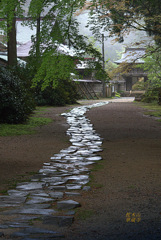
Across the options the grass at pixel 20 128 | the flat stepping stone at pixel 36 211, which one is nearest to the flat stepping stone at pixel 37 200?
the flat stepping stone at pixel 36 211

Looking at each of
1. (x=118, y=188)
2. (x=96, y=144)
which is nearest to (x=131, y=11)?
(x=96, y=144)

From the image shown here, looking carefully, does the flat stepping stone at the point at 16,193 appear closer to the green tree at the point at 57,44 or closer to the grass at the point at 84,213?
the grass at the point at 84,213

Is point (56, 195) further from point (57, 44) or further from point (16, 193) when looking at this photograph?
point (57, 44)

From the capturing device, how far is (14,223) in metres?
3.36

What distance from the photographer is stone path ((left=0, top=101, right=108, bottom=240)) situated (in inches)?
127

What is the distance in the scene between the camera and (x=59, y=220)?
3443mm

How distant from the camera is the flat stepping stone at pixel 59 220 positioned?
3.38 meters

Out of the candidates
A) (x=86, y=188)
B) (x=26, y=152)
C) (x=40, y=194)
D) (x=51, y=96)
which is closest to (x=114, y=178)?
(x=86, y=188)

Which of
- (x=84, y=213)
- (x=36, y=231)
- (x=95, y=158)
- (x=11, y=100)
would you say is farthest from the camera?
(x=11, y=100)

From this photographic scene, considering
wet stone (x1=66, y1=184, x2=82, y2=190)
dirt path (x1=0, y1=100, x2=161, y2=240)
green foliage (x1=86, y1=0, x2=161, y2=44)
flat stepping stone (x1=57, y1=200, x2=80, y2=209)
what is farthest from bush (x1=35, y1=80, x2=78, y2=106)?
flat stepping stone (x1=57, y1=200, x2=80, y2=209)

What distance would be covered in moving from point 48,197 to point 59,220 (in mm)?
856

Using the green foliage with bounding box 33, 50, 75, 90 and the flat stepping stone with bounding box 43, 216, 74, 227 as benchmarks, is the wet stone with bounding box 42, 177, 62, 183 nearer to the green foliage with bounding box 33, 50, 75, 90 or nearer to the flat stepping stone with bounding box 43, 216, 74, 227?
the flat stepping stone with bounding box 43, 216, 74, 227

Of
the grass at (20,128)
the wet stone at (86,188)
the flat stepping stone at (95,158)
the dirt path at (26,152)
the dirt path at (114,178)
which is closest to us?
the dirt path at (114,178)

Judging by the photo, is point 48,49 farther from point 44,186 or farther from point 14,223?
point 14,223
